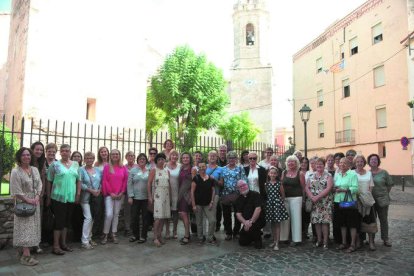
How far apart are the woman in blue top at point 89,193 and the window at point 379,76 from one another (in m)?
21.7

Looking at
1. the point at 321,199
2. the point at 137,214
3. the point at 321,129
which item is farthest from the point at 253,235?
the point at 321,129

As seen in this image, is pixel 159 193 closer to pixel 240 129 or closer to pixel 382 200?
pixel 382 200

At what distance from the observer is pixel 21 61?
13234mm

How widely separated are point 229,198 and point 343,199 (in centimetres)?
205

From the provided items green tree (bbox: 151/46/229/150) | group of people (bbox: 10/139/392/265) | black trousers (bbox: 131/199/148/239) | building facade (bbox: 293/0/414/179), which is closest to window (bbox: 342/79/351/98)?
building facade (bbox: 293/0/414/179)

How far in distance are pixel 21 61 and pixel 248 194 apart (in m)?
11.6

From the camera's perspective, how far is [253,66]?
38.3m

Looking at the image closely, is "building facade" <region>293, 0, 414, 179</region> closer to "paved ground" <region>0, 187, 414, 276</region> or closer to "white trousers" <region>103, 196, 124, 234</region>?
"paved ground" <region>0, 187, 414, 276</region>

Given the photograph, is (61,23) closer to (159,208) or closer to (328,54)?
(159,208)

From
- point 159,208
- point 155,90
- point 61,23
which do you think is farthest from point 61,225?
point 155,90

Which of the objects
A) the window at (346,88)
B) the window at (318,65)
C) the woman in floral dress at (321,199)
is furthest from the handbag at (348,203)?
the window at (318,65)

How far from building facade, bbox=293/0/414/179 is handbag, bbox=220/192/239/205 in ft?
58.7

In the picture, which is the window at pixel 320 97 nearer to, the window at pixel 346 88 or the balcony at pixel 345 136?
the window at pixel 346 88

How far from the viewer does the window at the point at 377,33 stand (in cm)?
2252
